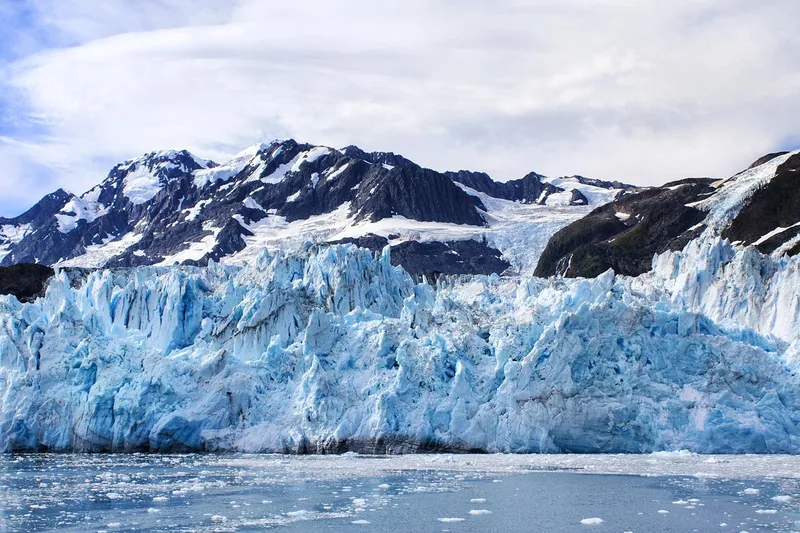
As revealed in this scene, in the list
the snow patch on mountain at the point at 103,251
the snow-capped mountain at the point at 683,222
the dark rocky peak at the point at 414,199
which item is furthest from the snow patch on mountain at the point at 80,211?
the snow-capped mountain at the point at 683,222

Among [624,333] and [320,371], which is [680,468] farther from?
[320,371]

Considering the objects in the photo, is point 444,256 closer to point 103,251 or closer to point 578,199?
point 578,199

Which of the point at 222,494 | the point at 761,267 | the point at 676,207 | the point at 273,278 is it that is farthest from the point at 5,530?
the point at 676,207

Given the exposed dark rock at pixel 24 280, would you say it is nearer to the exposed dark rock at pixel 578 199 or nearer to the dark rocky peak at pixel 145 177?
the exposed dark rock at pixel 578 199

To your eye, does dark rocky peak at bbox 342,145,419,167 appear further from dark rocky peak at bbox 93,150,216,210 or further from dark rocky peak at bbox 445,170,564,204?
dark rocky peak at bbox 93,150,216,210

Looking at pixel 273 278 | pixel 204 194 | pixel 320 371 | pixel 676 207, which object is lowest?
pixel 320 371
